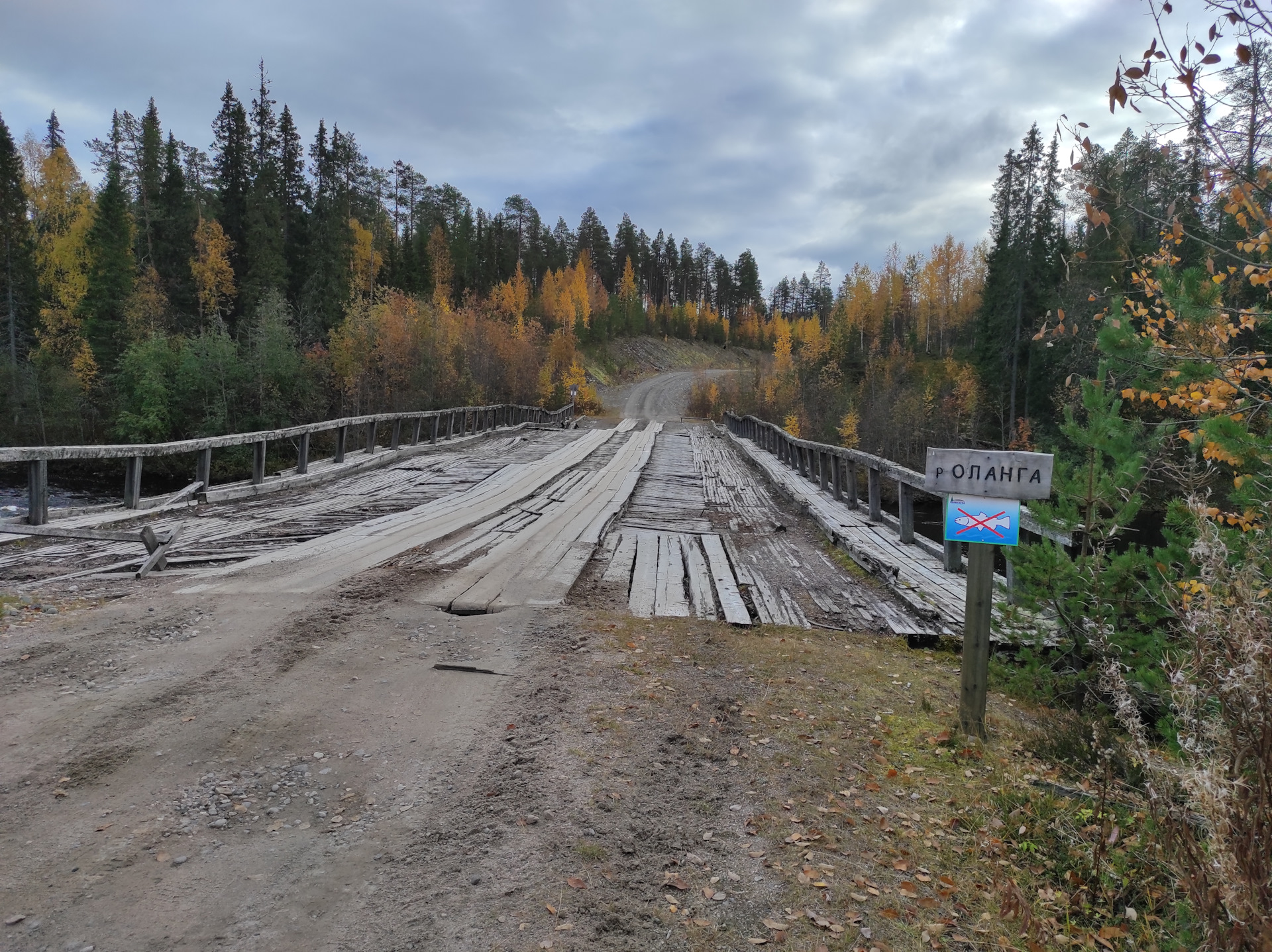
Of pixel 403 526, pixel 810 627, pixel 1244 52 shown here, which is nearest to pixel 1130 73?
pixel 1244 52

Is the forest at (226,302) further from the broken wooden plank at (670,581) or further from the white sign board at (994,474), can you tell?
the white sign board at (994,474)

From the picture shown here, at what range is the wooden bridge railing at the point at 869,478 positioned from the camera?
6.22 metres

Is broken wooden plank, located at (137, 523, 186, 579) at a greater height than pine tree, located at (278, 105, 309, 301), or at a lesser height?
lesser

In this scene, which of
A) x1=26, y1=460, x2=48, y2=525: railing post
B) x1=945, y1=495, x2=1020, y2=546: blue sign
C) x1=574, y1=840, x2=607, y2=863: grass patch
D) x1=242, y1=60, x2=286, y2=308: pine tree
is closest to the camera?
x1=574, y1=840, x2=607, y2=863: grass patch

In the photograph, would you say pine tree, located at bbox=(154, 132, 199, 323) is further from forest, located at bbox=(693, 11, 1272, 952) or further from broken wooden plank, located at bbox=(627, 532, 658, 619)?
forest, located at bbox=(693, 11, 1272, 952)

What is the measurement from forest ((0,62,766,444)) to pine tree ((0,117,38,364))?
0.33ft

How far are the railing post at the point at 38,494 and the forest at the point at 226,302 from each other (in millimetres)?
25193

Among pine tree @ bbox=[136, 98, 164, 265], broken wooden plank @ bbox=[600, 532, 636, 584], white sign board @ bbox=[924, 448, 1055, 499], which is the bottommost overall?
broken wooden plank @ bbox=[600, 532, 636, 584]

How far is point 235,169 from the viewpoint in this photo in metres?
42.4

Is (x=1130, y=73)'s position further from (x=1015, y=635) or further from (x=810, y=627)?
(x=810, y=627)

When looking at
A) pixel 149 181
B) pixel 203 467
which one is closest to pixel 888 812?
pixel 203 467

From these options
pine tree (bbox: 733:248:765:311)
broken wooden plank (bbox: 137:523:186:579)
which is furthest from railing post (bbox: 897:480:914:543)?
pine tree (bbox: 733:248:765:311)

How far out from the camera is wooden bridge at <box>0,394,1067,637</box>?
19.4 ft

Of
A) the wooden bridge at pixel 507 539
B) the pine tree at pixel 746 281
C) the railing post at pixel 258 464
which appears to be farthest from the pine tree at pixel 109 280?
the pine tree at pixel 746 281
